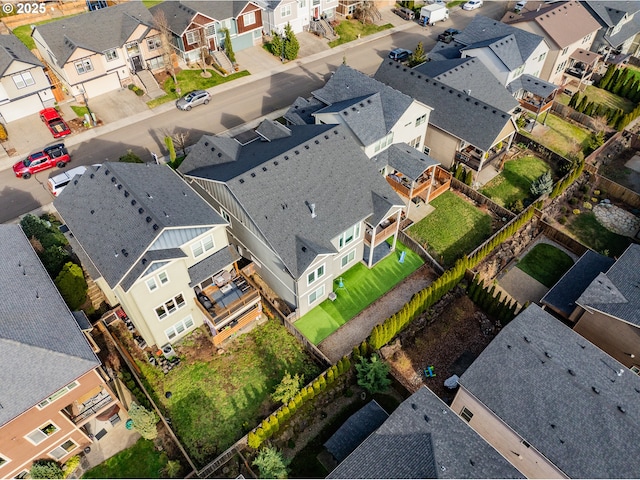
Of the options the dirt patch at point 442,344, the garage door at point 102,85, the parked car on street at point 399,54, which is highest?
the garage door at point 102,85

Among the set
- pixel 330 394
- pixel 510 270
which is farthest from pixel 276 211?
pixel 510 270

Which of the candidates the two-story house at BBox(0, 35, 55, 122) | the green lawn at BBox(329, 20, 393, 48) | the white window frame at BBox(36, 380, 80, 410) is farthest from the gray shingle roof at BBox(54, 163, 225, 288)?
the green lawn at BBox(329, 20, 393, 48)

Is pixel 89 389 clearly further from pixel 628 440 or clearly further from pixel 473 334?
pixel 628 440

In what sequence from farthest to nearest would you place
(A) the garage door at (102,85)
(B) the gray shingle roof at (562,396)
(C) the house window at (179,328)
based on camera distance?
(A) the garage door at (102,85) → (C) the house window at (179,328) → (B) the gray shingle roof at (562,396)

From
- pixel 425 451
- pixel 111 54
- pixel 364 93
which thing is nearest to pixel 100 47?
pixel 111 54

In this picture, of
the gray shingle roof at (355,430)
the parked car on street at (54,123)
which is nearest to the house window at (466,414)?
the gray shingle roof at (355,430)

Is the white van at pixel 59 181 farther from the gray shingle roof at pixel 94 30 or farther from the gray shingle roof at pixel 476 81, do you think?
the gray shingle roof at pixel 476 81

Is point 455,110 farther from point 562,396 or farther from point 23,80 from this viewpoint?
point 23,80
